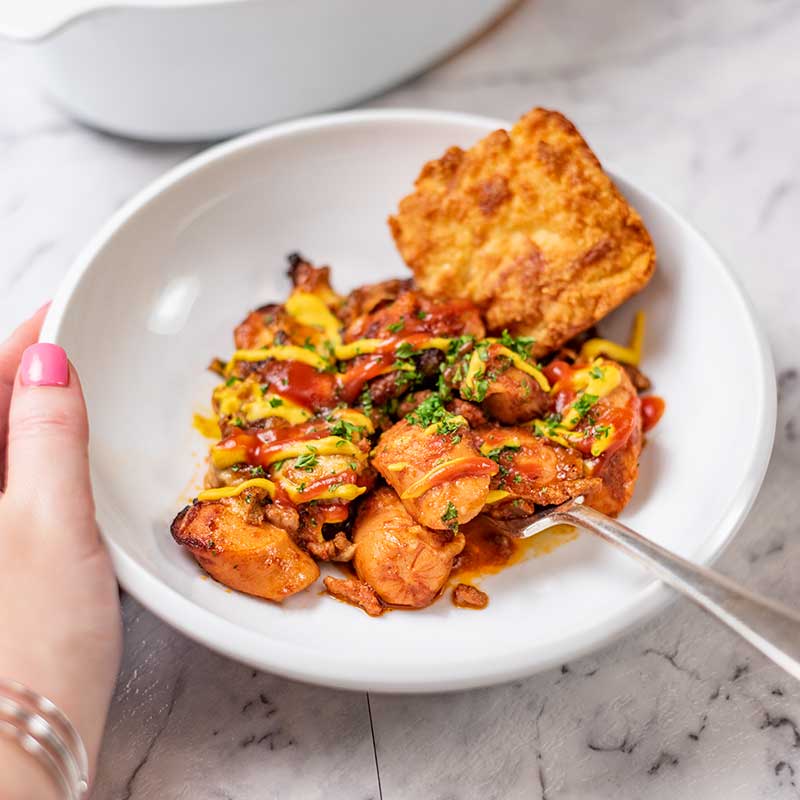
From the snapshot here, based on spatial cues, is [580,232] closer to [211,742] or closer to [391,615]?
[391,615]

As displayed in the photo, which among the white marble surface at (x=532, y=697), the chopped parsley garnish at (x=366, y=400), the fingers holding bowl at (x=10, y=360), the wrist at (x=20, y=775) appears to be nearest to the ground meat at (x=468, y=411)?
the chopped parsley garnish at (x=366, y=400)

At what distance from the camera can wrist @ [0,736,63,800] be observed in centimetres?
191

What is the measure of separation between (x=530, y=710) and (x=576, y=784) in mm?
207

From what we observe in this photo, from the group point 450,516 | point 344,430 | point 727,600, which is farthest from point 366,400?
point 727,600

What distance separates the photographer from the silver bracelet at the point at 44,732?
1.95 m

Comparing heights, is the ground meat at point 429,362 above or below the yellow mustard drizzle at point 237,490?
above

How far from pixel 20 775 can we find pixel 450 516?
1057mm

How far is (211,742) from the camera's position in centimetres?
245

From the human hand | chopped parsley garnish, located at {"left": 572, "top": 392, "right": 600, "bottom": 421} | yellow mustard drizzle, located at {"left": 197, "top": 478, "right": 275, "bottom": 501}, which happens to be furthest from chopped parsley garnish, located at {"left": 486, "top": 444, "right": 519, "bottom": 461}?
the human hand

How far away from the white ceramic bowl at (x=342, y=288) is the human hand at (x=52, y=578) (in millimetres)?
114

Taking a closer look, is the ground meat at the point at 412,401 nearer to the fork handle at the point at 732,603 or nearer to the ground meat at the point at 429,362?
the ground meat at the point at 429,362

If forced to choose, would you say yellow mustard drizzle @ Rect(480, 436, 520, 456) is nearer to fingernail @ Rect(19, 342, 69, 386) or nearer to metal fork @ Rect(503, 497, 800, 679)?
metal fork @ Rect(503, 497, 800, 679)

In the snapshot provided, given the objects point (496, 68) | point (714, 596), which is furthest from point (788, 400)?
point (496, 68)

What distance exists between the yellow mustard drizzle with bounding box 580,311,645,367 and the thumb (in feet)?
4.64
